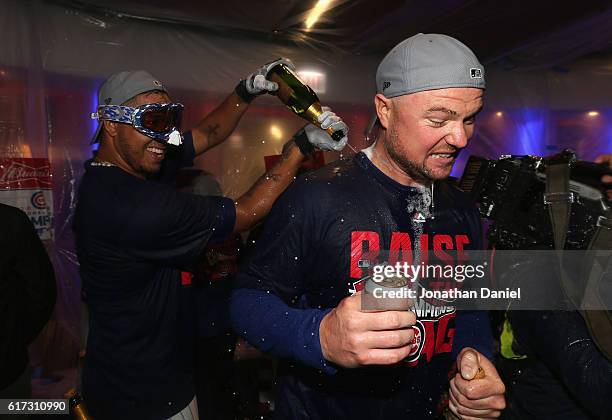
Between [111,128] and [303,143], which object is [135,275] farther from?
[303,143]

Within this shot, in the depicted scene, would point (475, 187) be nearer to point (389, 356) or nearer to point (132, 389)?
point (389, 356)

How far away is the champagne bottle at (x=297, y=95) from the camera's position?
238 centimetres

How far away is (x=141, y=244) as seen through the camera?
7.65 ft

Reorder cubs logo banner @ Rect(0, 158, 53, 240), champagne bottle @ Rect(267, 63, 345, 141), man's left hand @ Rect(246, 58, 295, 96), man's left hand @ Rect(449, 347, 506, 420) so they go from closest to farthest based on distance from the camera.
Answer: man's left hand @ Rect(449, 347, 506, 420)
champagne bottle @ Rect(267, 63, 345, 141)
man's left hand @ Rect(246, 58, 295, 96)
cubs logo banner @ Rect(0, 158, 53, 240)

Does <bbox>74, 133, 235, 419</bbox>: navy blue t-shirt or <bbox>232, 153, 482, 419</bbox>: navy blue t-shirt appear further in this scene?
<bbox>74, 133, 235, 419</bbox>: navy blue t-shirt

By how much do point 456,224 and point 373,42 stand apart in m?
4.65

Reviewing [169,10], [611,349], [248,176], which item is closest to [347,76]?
[248,176]

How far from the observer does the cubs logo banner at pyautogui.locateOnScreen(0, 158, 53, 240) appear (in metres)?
4.43

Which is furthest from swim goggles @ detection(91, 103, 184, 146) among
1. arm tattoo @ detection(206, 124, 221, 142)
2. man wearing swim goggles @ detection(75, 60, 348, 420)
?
arm tattoo @ detection(206, 124, 221, 142)

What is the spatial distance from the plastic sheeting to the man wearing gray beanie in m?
4.10

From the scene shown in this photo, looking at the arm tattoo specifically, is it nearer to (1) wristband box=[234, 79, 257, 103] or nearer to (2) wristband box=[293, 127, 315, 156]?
(1) wristband box=[234, 79, 257, 103]

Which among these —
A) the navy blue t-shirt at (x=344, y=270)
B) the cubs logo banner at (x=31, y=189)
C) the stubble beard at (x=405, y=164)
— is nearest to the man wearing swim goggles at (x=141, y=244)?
the stubble beard at (x=405, y=164)

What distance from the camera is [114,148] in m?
2.61

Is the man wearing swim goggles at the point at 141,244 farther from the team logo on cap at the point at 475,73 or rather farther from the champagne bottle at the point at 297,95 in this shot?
the team logo on cap at the point at 475,73
